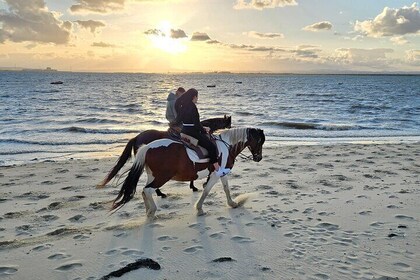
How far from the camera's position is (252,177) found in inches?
389

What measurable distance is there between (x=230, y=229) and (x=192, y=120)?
2.01 meters

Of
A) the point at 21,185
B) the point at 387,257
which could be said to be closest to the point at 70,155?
the point at 21,185

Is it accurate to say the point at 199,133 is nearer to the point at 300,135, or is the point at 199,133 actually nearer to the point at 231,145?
the point at 231,145

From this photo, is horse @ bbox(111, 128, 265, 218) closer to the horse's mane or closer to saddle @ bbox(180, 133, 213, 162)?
saddle @ bbox(180, 133, 213, 162)

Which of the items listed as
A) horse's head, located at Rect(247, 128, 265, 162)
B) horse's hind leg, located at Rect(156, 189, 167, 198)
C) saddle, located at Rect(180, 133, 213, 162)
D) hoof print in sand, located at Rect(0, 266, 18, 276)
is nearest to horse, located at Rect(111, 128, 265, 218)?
saddle, located at Rect(180, 133, 213, 162)

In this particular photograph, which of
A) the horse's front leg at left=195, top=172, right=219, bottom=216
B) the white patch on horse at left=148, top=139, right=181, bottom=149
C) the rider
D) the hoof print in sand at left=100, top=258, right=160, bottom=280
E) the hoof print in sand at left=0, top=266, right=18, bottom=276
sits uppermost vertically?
the rider

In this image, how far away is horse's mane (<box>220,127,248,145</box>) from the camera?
292 inches

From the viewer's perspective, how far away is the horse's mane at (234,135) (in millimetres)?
7420

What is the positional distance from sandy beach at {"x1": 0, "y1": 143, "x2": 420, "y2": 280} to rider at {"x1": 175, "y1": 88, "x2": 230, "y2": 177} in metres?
1.23

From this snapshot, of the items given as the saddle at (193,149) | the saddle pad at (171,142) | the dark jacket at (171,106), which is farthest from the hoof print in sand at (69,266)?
the dark jacket at (171,106)

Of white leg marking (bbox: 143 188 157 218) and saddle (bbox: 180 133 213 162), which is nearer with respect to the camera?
white leg marking (bbox: 143 188 157 218)

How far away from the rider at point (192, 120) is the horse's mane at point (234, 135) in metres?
0.58

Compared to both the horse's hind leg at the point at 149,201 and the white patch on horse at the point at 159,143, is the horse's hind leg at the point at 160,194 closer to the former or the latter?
the horse's hind leg at the point at 149,201

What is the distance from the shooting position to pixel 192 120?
665cm
